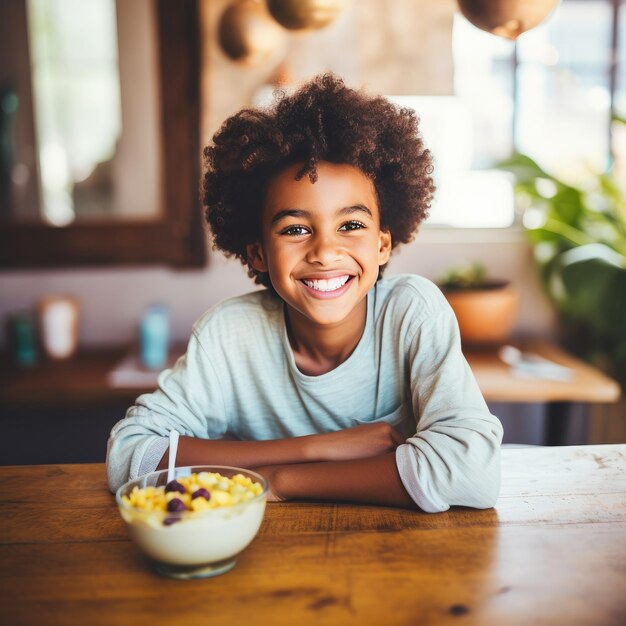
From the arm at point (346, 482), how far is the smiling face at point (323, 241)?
1.04ft

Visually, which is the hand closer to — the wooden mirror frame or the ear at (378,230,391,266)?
the ear at (378,230,391,266)

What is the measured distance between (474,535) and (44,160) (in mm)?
2563

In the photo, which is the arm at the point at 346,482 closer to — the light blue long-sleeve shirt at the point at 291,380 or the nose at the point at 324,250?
the light blue long-sleeve shirt at the point at 291,380

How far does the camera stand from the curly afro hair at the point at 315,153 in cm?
137

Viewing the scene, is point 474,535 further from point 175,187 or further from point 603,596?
point 175,187

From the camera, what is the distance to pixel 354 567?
903mm

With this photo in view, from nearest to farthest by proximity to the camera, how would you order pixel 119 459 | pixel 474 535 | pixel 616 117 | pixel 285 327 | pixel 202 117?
pixel 474 535 < pixel 119 459 < pixel 285 327 < pixel 616 117 < pixel 202 117

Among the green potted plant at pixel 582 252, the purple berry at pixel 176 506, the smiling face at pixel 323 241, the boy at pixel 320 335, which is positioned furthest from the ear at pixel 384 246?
the green potted plant at pixel 582 252

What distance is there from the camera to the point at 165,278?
3.06 meters

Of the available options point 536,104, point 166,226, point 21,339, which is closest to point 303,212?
point 166,226

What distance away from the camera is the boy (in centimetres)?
120

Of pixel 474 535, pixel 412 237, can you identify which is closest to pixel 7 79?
pixel 412 237

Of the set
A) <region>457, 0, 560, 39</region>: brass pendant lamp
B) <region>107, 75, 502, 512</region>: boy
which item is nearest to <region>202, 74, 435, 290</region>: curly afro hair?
<region>107, 75, 502, 512</region>: boy

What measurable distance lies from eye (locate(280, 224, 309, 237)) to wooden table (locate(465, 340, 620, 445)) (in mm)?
1140
